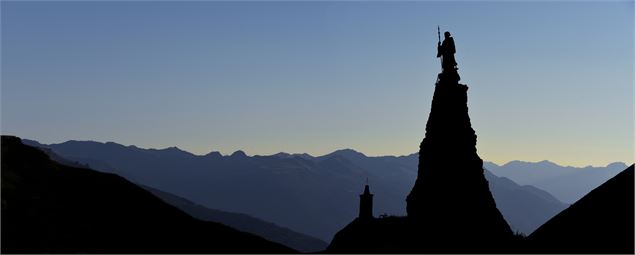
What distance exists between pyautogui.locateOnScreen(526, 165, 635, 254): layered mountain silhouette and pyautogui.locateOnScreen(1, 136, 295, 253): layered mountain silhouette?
69.1 ft

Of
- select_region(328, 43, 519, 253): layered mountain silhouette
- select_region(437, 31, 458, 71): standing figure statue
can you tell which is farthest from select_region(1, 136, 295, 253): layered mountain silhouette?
select_region(437, 31, 458, 71): standing figure statue

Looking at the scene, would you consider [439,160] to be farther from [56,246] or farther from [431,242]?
[56,246]

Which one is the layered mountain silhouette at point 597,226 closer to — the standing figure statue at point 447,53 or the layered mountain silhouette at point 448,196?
the layered mountain silhouette at point 448,196

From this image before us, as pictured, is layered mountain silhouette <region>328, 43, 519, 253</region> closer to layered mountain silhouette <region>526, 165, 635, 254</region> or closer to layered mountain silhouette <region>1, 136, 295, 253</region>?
layered mountain silhouette <region>1, 136, 295, 253</region>

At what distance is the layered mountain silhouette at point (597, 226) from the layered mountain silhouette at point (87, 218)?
21.1 meters

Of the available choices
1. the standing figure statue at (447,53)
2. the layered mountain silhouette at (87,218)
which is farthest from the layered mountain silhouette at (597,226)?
the standing figure statue at (447,53)

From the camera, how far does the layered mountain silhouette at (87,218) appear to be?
1582 inches

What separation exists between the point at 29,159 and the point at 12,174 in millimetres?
4255

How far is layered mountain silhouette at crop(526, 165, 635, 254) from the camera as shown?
35.1 m

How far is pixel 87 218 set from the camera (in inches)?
1763

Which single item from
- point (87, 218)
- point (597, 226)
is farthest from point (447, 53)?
point (87, 218)

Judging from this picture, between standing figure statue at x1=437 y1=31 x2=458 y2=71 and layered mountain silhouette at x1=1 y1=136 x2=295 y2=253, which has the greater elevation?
standing figure statue at x1=437 y1=31 x2=458 y2=71

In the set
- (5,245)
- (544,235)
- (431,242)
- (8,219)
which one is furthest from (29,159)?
(544,235)

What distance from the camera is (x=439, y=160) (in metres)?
61.6
